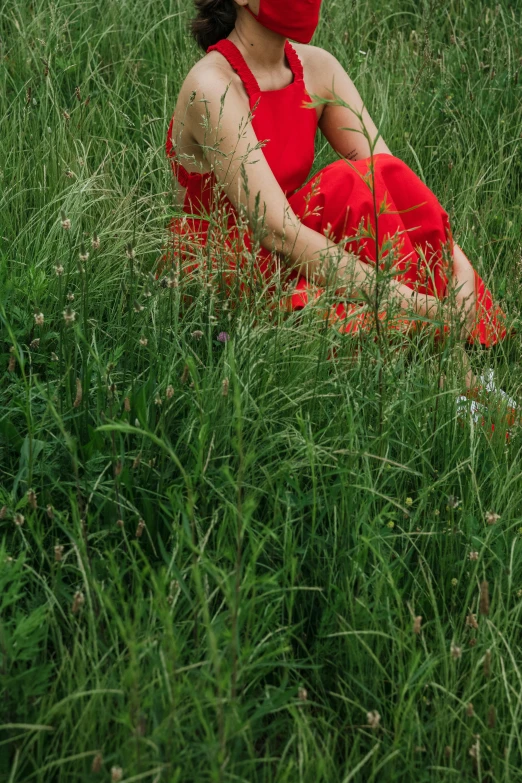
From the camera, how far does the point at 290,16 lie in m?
2.67

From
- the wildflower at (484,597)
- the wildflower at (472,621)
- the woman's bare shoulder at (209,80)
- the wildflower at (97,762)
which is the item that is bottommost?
the wildflower at (472,621)

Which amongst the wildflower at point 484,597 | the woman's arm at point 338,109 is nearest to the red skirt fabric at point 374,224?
the woman's arm at point 338,109

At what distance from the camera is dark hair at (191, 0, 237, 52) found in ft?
9.37

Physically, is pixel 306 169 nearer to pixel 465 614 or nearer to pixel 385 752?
pixel 465 614

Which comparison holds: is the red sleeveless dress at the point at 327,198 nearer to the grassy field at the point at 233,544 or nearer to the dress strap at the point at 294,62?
the dress strap at the point at 294,62

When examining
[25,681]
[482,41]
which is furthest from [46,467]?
[482,41]

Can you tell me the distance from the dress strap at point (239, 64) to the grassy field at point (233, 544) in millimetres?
495

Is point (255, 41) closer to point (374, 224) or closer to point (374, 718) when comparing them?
point (374, 224)

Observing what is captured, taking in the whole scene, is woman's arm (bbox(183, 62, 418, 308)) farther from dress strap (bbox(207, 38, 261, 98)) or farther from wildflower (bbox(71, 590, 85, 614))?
wildflower (bbox(71, 590, 85, 614))

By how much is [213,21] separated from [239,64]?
0.70 feet

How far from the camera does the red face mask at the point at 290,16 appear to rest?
264cm

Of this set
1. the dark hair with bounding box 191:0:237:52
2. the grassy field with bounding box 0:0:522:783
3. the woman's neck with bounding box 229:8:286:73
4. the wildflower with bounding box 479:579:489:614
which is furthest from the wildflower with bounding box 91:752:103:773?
the dark hair with bounding box 191:0:237:52

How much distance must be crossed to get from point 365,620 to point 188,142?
1.69 m

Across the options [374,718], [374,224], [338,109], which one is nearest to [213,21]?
[338,109]
